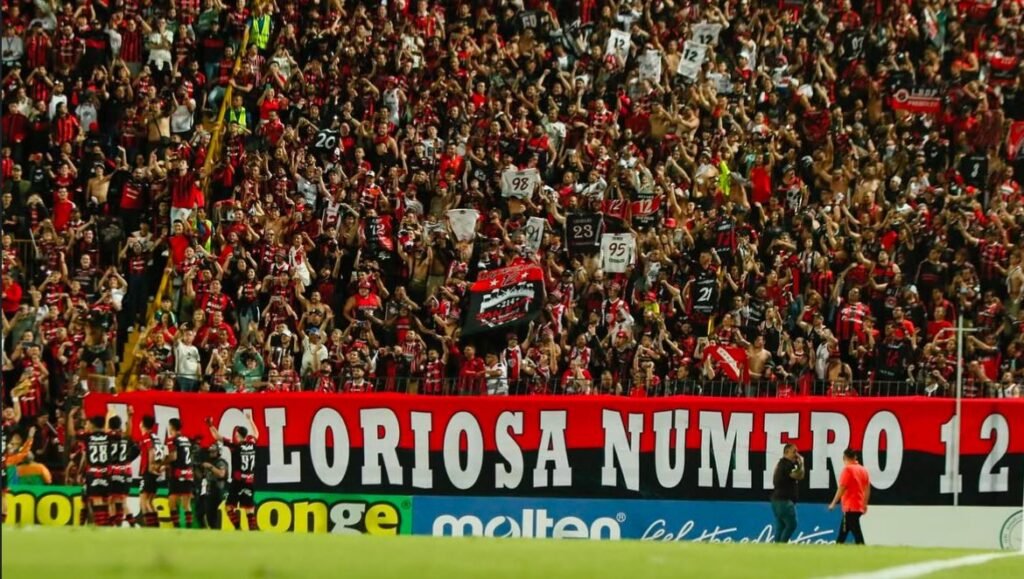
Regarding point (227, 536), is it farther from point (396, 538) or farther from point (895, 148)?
point (895, 148)

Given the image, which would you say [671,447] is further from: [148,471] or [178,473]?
[148,471]

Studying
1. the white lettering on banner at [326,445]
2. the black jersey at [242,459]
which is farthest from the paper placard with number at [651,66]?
the black jersey at [242,459]

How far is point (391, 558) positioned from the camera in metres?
10.8

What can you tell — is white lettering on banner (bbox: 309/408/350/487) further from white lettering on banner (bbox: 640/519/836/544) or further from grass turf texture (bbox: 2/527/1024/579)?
grass turf texture (bbox: 2/527/1024/579)

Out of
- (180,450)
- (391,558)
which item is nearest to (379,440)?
(180,450)

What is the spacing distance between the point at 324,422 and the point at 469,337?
9.07ft

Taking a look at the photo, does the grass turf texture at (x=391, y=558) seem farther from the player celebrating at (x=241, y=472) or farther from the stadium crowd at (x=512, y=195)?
the stadium crowd at (x=512, y=195)

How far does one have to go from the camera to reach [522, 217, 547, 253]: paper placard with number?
24.5 metres

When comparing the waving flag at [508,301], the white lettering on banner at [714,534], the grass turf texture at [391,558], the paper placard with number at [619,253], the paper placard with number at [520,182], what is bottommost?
the white lettering on banner at [714,534]

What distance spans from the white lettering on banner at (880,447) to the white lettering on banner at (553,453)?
4047mm

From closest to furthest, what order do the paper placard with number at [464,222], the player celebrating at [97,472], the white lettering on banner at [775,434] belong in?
the player celebrating at [97,472]
the white lettering on banner at [775,434]
the paper placard with number at [464,222]

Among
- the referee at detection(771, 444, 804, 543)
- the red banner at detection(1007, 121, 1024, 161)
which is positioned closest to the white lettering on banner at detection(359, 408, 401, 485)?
the referee at detection(771, 444, 804, 543)

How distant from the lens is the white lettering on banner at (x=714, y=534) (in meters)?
21.1

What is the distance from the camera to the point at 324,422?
22.2 metres
